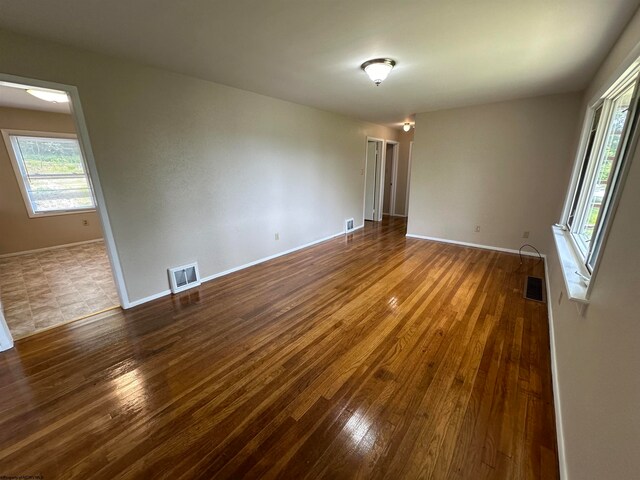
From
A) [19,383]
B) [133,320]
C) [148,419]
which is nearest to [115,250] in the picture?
[133,320]

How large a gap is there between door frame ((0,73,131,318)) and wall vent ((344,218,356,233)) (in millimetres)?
4225

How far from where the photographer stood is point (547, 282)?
10.7 ft

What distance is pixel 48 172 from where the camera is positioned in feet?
15.4

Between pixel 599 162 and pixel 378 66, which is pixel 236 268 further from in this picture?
pixel 599 162

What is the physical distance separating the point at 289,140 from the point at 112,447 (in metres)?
3.98

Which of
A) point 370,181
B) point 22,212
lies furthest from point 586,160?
point 22,212

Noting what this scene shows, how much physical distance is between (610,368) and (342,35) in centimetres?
252

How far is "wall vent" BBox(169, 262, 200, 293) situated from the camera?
121 inches

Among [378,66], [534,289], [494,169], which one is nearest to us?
[378,66]

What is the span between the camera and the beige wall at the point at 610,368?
816 mm

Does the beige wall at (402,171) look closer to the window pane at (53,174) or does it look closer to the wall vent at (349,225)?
the wall vent at (349,225)

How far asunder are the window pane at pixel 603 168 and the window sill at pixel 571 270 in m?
0.13

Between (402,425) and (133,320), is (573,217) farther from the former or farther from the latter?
(133,320)

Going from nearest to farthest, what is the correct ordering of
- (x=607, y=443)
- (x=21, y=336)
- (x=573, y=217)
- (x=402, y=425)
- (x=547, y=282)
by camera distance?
(x=607, y=443), (x=402, y=425), (x=21, y=336), (x=573, y=217), (x=547, y=282)
